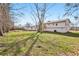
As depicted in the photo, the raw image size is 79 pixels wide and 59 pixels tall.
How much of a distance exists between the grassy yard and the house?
0.05 metres

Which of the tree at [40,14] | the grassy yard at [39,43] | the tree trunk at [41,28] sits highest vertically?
the tree at [40,14]

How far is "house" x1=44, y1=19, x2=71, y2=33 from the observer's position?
109 inches

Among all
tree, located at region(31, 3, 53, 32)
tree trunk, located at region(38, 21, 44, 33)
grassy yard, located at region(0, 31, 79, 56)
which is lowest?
grassy yard, located at region(0, 31, 79, 56)

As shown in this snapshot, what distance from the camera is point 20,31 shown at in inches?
109

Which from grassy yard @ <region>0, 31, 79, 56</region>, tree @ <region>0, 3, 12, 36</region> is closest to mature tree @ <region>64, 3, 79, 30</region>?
grassy yard @ <region>0, 31, 79, 56</region>

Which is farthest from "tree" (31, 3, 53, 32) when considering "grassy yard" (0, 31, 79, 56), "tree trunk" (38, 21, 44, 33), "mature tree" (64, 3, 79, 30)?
"mature tree" (64, 3, 79, 30)

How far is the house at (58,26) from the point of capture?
276 centimetres

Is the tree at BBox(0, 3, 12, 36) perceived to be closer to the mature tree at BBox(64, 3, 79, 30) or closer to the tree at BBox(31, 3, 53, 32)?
the tree at BBox(31, 3, 53, 32)

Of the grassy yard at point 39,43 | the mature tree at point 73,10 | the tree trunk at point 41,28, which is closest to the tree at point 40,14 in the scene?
the tree trunk at point 41,28

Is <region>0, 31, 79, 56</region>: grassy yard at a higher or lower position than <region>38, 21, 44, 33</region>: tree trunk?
lower

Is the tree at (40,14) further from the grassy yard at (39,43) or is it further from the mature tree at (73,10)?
the mature tree at (73,10)

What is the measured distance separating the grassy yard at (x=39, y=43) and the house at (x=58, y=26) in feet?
0.17

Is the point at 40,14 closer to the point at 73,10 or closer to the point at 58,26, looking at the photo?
the point at 58,26

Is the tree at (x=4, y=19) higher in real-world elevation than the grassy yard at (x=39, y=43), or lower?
higher
